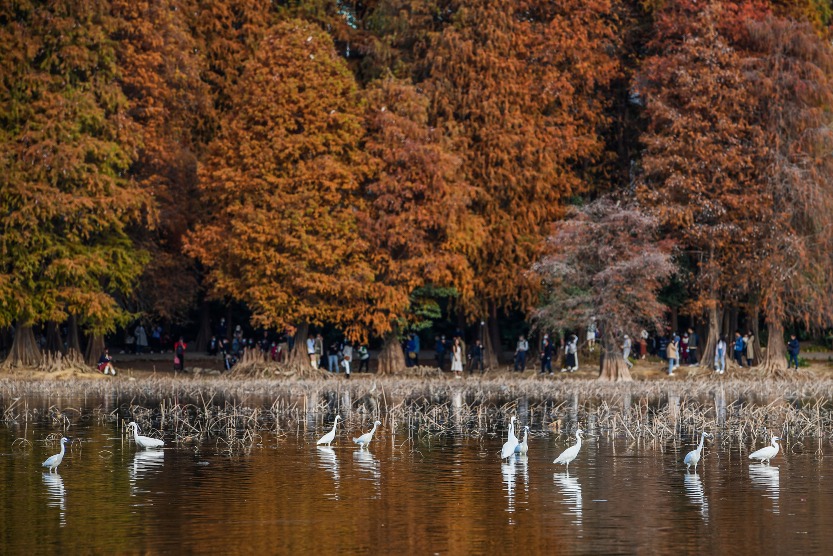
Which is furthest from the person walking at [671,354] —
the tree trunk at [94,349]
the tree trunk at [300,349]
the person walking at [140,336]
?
the person walking at [140,336]

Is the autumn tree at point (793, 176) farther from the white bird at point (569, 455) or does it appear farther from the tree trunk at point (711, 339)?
the white bird at point (569, 455)

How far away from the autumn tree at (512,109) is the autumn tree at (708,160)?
358 centimetres

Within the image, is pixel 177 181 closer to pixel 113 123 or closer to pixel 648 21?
pixel 113 123

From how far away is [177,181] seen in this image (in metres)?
60.3

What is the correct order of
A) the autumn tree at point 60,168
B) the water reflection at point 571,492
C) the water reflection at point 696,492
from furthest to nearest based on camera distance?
1. the autumn tree at point 60,168
2. the water reflection at point 696,492
3. the water reflection at point 571,492

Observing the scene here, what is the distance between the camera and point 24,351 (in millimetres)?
55094

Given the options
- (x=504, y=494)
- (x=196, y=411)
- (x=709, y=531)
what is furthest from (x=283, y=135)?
(x=709, y=531)

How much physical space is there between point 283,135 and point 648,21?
56.4ft

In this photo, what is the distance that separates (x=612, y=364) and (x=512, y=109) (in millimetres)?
11737

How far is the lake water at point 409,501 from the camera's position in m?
17.0

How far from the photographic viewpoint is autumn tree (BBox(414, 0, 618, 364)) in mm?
57875

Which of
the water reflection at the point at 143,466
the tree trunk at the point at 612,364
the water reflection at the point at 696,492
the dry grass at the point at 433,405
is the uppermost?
the tree trunk at the point at 612,364

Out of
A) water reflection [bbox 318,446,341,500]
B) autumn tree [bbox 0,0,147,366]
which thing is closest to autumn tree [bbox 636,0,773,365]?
autumn tree [bbox 0,0,147,366]

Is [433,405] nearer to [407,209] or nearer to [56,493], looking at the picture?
[56,493]
